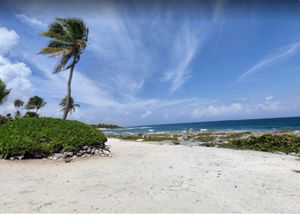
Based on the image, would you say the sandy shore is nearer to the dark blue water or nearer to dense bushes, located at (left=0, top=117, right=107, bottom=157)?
dense bushes, located at (left=0, top=117, right=107, bottom=157)

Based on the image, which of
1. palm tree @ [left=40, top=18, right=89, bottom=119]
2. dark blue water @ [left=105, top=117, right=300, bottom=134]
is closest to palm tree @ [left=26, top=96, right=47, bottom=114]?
dark blue water @ [left=105, top=117, right=300, bottom=134]

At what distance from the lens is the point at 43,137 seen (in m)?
7.18

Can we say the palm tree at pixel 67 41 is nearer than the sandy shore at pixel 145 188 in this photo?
Answer: No

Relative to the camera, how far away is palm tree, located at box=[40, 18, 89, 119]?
45.7 feet

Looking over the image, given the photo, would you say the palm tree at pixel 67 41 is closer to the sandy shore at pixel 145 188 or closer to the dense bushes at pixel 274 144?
the sandy shore at pixel 145 188

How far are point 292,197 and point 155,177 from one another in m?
2.97

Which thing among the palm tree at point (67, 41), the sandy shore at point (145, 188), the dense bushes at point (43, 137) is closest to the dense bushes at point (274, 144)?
the sandy shore at point (145, 188)

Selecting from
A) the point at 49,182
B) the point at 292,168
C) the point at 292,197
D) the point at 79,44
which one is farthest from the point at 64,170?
the point at 79,44

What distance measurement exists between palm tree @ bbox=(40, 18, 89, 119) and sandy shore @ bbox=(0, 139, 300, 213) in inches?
370

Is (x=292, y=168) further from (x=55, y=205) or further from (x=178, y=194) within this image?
(x=55, y=205)

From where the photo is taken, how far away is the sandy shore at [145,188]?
332 cm

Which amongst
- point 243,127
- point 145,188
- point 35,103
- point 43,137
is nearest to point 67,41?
point 43,137

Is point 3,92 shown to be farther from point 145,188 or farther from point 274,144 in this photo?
point 274,144

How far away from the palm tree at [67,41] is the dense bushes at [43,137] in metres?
6.07
